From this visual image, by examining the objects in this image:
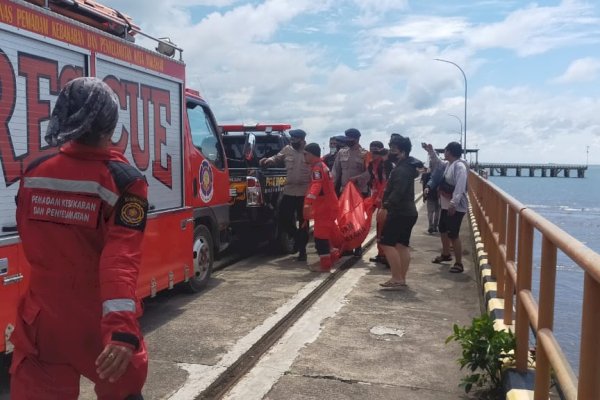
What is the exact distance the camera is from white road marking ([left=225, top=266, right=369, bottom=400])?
4.14m

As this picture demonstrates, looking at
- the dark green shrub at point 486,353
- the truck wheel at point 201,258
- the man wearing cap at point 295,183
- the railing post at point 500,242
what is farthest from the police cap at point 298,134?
the dark green shrub at point 486,353

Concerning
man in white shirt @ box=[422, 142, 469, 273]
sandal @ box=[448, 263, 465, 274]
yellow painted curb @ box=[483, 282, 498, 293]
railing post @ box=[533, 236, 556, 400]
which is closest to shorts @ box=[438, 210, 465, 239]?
man in white shirt @ box=[422, 142, 469, 273]

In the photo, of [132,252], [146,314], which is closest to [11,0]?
[132,252]

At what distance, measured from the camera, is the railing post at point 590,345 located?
2180 millimetres

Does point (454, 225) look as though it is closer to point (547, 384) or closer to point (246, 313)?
point (246, 313)

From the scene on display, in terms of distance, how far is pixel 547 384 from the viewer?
306cm

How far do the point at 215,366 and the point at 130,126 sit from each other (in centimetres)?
219

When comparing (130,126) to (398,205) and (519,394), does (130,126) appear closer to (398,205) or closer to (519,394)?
(398,205)

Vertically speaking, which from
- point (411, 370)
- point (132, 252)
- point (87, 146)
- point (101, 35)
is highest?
point (101, 35)

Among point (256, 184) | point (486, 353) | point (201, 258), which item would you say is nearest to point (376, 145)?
point (256, 184)

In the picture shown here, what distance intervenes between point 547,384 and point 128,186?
7.65 feet

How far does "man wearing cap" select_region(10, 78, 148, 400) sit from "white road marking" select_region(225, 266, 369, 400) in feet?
6.35

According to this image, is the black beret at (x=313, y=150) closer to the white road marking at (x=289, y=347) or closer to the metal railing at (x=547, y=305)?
the white road marking at (x=289, y=347)

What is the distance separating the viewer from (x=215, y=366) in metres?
4.52
